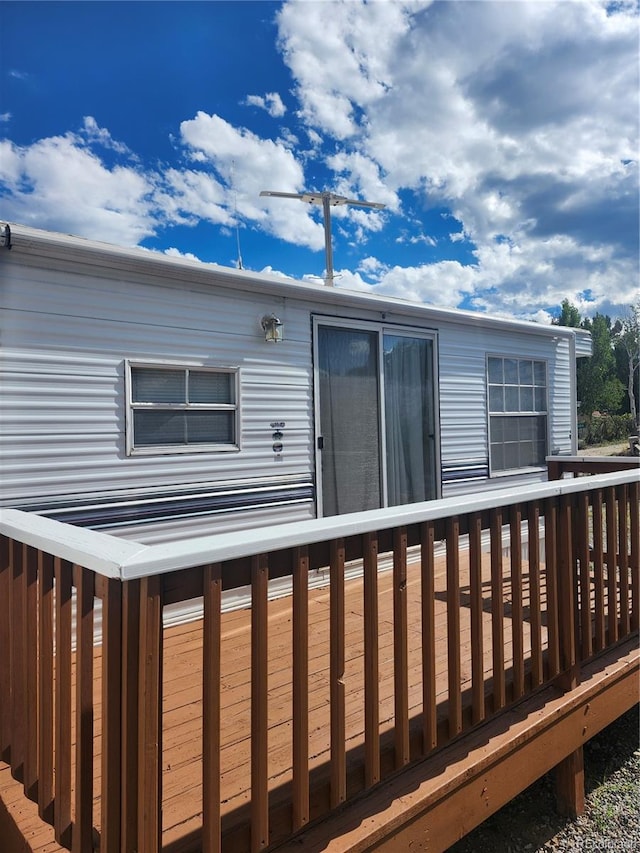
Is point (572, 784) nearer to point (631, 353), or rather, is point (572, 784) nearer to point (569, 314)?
point (631, 353)

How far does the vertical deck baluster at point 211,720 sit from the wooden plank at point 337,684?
0.35 metres

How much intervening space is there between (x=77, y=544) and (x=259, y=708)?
57 cm

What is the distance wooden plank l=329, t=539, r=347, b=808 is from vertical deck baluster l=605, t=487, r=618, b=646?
167cm

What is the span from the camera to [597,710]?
2.35 meters

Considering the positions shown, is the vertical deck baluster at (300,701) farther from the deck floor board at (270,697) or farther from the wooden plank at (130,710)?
the wooden plank at (130,710)

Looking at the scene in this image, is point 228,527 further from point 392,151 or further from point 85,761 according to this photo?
point 392,151

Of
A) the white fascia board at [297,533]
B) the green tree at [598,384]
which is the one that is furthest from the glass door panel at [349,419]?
the green tree at [598,384]

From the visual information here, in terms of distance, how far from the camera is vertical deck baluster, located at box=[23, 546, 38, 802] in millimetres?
1491

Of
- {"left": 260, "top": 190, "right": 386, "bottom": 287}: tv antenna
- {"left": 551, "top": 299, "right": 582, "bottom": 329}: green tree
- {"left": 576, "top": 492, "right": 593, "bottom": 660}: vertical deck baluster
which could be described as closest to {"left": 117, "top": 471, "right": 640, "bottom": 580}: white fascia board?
{"left": 576, "top": 492, "right": 593, "bottom": 660}: vertical deck baluster

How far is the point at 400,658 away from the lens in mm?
1562

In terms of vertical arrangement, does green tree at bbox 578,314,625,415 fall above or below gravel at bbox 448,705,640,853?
above

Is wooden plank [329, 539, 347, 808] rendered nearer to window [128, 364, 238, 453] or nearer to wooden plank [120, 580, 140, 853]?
wooden plank [120, 580, 140, 853]

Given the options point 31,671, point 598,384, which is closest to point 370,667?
point 31,671

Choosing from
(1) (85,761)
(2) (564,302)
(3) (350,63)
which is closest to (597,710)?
(1) (85,761)
